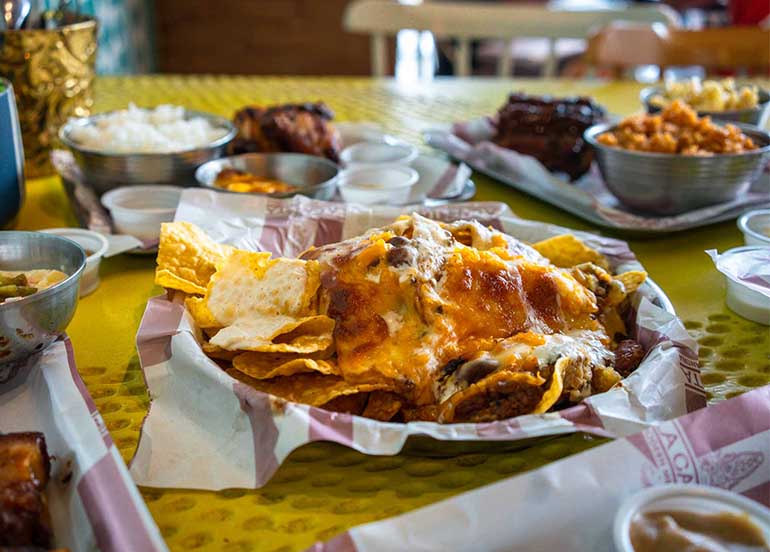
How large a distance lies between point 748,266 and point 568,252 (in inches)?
12.3

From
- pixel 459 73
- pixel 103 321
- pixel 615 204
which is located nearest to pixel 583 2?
pixel 459 73

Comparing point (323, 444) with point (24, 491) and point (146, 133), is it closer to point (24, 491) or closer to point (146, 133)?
point (24, 491)

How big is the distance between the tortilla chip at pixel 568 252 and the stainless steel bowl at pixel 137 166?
888mm

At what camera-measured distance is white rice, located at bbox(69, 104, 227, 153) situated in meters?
1.93

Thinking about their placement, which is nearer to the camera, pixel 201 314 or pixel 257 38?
pixel 201 314

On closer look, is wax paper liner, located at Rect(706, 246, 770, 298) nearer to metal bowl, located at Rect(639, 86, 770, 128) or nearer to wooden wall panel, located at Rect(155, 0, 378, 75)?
metal bowl, located at Rect(639, 86, 770, 128)

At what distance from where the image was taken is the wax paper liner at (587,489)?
800 mm

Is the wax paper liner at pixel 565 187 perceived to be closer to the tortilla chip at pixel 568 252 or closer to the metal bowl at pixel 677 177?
the metal bowl at pixel 677 177

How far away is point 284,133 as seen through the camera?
2.06 meters

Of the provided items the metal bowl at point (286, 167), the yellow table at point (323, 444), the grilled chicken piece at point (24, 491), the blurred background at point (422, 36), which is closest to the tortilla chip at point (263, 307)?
the yellow table at point (323, 444)

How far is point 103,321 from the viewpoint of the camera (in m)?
1.42

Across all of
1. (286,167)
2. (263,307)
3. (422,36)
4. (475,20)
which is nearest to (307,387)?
(263,307)

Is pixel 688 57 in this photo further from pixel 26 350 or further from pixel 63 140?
pixel 26 350

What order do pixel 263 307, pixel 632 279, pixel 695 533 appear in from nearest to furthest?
1. pixel 695 533
2. pixel 263 307
3. pixel 632 279
